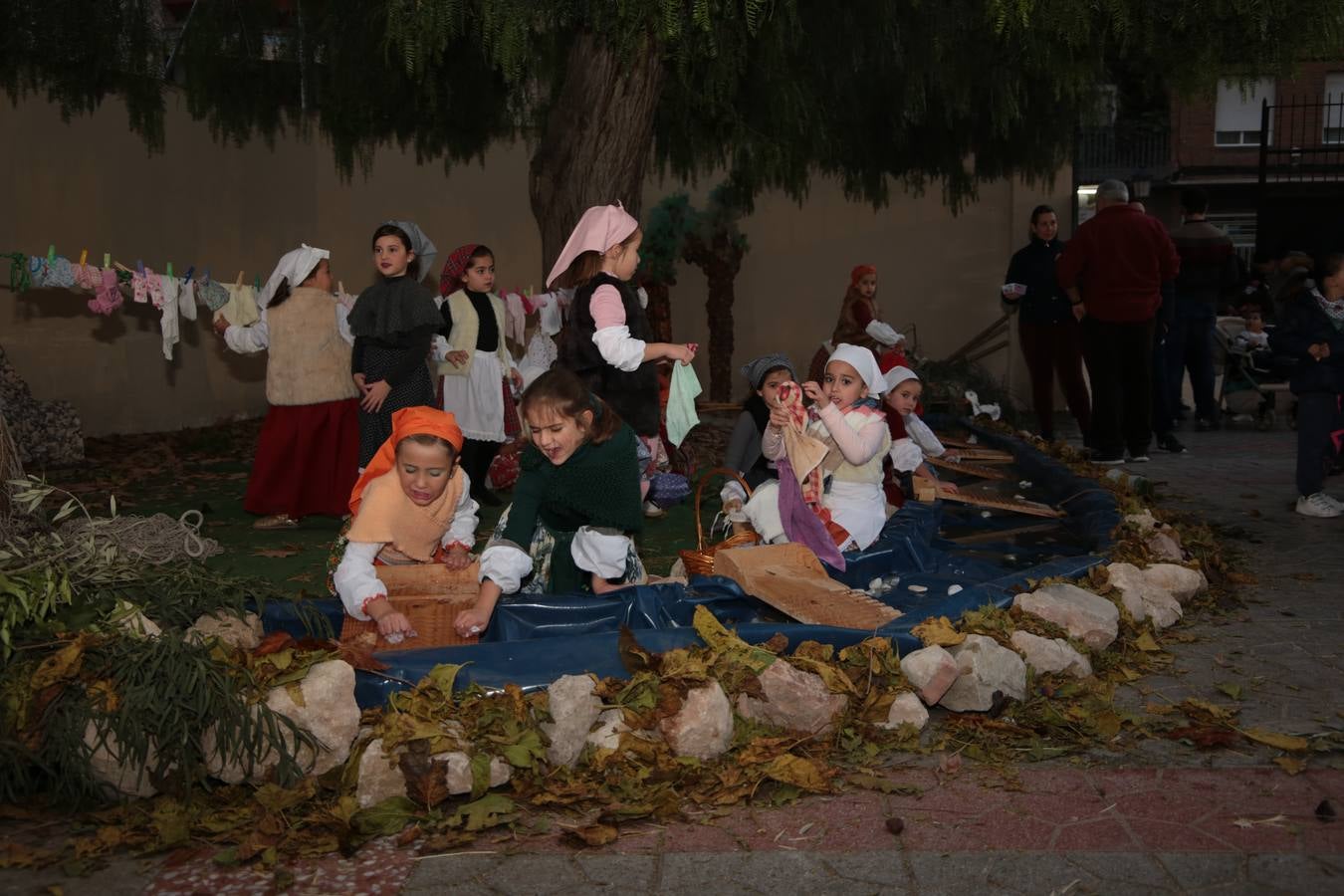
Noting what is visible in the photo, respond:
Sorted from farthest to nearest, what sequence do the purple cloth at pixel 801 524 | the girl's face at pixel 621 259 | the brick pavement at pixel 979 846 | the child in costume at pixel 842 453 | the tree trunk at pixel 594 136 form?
the tree trunk at pixel 594 136, the girl's face at pixel 621 259, the child in costume at pixel 842 453, the purple cloth at pixel 801 524, the brick pavement at pixel 979 846

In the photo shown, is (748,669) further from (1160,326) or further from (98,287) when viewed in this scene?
(1160,326)

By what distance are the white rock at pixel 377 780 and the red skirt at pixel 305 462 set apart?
4.11m

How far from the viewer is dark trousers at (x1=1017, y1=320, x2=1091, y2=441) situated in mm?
11016

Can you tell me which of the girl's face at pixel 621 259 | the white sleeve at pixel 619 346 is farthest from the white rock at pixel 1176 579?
the girl's face at pixel 621 259

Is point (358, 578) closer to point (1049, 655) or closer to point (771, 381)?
point (1049, 655)

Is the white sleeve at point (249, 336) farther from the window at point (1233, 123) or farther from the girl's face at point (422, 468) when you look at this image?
the window at point (1233, 123)

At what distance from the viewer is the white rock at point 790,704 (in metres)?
4.20

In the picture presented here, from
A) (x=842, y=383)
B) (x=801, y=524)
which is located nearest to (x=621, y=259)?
(x=842, y=383)

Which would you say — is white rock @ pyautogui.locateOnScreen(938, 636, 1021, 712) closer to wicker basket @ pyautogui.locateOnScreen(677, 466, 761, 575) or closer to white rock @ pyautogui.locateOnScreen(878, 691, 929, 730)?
white rock @ pyautogui.locateOnScreen(878, 691, 929, 730)

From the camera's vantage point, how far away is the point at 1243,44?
8375 mm

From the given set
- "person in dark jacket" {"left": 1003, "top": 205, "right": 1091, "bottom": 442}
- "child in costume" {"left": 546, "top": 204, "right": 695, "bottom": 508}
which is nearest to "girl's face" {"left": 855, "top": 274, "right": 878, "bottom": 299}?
"person in dark jacket" {"left": 1003, "top": 205, "right": 1091, "bottom": 442}

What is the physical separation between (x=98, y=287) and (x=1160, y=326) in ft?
25.4

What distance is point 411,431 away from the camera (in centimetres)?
491

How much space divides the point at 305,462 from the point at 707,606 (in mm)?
3350
